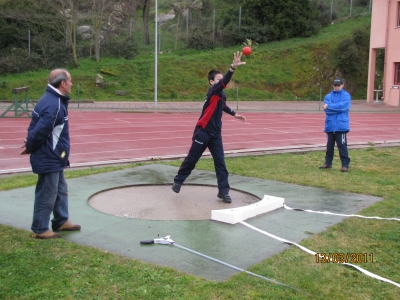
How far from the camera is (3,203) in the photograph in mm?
6980

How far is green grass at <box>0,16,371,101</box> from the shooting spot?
115 ft

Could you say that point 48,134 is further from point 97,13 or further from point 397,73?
point 97,13

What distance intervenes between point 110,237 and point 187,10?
1647 inches

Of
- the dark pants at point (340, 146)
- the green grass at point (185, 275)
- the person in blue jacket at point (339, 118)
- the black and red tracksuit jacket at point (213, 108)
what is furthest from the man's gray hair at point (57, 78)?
the dark pants at point (340, 146)

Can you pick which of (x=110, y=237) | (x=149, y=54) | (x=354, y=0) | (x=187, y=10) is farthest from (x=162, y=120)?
(x=354, y=0)

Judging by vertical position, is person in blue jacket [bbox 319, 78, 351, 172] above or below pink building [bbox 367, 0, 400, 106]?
below

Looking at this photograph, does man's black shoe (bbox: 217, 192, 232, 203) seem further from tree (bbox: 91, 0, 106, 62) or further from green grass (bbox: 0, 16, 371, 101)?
tree (bbox: 91, 0, 106, 62)

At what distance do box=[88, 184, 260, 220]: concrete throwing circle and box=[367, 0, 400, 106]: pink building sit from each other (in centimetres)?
2761

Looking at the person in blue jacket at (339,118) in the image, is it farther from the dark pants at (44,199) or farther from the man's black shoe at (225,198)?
the dark pants at (44,199)

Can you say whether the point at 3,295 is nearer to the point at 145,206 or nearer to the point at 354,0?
the point at 145,206

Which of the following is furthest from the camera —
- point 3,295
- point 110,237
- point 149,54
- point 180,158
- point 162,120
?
point 149,54

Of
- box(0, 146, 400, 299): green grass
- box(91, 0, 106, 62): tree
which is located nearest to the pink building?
box(91, 0, 106, 62): tree

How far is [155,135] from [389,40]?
22937 mm
